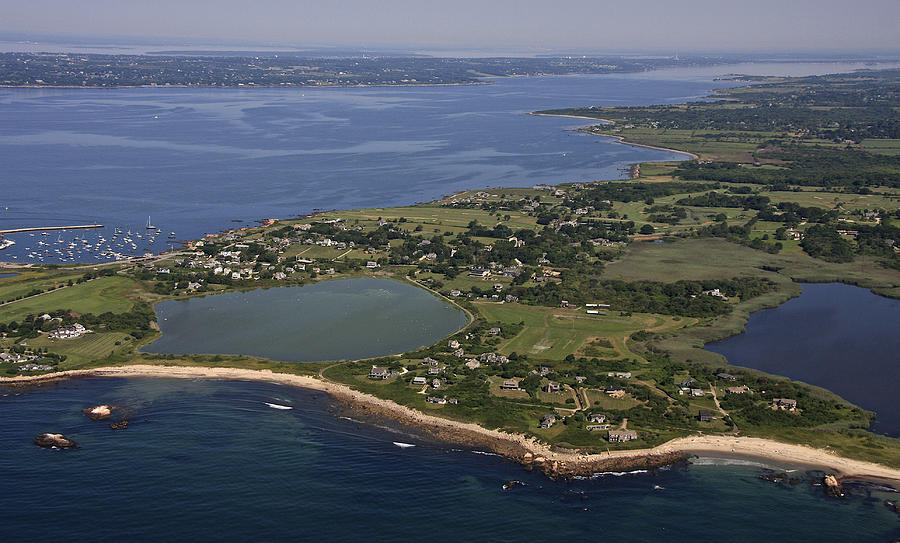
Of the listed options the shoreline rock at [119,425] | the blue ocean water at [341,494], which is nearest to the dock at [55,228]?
the blue ocean water at [341,494]

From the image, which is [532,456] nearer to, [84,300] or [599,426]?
[599,426]

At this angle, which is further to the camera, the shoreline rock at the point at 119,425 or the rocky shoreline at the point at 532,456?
the shoreline rock at the point at 119,425

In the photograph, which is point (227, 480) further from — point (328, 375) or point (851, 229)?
point (851, 229)

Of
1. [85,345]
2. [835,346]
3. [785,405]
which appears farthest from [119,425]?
[835,346]

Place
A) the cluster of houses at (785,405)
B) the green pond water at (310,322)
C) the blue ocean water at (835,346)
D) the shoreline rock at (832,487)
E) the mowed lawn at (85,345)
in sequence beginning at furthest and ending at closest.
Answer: the green pond water at (310,322) < the mowed lawn at (85,345) < the blue ocean water at (835,346) < the cluster of houses at (785,405) < the shoreline rock at (832,487)

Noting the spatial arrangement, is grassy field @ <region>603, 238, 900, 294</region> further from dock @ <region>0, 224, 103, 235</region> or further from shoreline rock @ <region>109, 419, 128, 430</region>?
dock @ <region>0, 224, 103, 235</region>

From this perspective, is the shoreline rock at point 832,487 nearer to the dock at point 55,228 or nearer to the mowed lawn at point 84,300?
→ the mowed lawn at point 84,300
